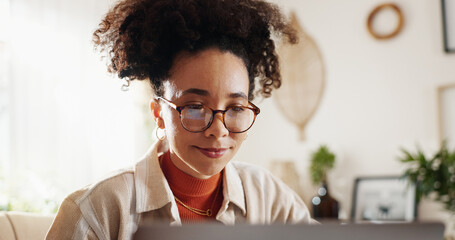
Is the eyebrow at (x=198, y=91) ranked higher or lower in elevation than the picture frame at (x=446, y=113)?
higher

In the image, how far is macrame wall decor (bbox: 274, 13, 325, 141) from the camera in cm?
403

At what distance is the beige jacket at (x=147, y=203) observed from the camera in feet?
3.75

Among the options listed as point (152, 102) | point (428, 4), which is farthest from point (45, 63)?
point (428, 4)

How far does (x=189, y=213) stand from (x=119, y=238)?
0.20m

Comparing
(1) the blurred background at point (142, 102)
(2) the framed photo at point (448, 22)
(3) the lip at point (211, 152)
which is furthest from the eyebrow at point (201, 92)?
(2) the framed photo at point (448, 22)

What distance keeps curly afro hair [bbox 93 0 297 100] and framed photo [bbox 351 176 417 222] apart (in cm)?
221

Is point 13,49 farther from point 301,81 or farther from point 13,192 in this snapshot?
point 301,81

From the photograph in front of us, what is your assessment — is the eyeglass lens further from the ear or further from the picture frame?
the picture frame

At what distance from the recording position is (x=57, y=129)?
10.9ft

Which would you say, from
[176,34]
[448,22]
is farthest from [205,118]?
[448,22]

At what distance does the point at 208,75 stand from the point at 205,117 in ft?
0.30

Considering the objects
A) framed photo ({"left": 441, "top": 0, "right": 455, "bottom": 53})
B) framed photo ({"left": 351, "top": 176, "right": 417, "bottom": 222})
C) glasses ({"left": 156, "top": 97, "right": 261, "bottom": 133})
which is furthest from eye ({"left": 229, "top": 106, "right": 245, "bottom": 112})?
framed photo ({"left": 441, "top": 0, "right": 455, "bottom": 53})

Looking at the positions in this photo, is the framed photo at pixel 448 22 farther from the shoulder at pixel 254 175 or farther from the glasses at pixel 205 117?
the glasses at pixel 205 117

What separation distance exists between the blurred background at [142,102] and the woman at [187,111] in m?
1.68
